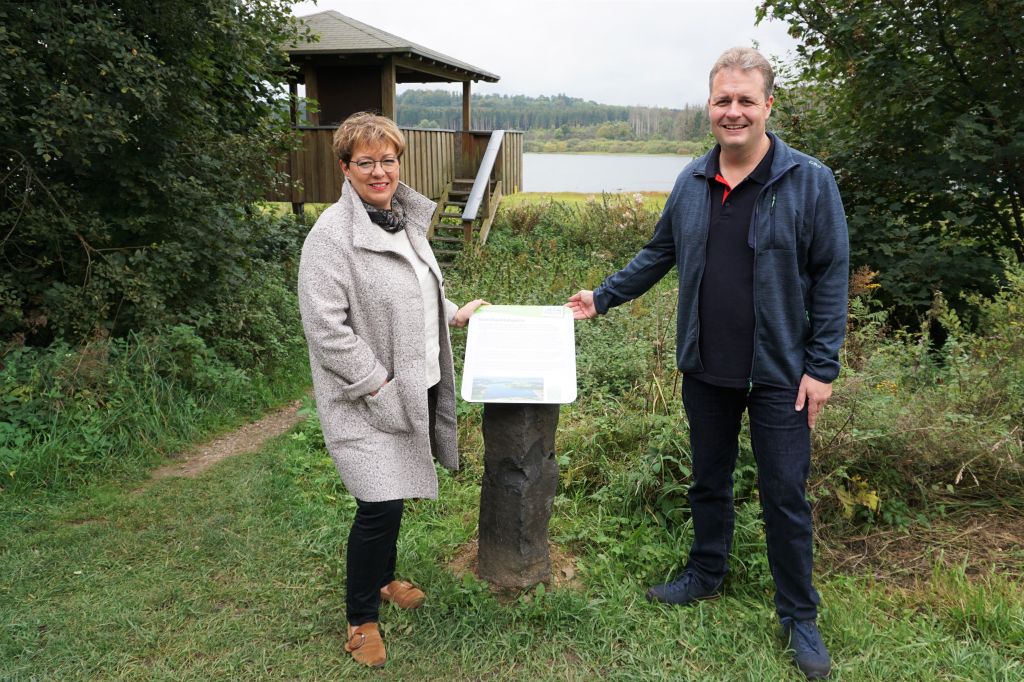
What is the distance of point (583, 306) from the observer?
11.8 feet

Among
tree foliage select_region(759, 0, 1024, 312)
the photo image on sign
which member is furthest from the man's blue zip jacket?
tree foliage select_region(759, 0, 1024, 312)

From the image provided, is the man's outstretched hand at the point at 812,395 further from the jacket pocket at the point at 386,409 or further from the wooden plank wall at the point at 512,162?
the wooden plank wall at the point at 512,162

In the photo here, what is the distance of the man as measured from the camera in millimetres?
2775

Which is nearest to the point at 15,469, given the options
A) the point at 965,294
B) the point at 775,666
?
the point at 775,666

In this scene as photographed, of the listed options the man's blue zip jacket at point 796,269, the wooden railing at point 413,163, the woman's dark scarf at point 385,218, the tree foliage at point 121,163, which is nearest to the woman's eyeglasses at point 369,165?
the woman's dark scarf at point 385,218

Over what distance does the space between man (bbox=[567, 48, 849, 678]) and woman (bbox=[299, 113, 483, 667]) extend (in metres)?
1.07

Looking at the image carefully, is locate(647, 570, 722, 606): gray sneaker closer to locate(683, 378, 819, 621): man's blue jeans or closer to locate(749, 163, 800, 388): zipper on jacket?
locate(683, 378, 819, 621): man's blue jeans

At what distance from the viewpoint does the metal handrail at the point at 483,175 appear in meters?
13.1

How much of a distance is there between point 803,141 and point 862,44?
125cm

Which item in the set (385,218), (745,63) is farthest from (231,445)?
(745,63)

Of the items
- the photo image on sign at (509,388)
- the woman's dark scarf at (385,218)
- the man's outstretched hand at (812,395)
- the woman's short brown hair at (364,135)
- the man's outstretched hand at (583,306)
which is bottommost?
the photo image on sign at (509,388)

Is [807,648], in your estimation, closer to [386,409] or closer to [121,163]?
[386,409]

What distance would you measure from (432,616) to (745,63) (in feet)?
8.27

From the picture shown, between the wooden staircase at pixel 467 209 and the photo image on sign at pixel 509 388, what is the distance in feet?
30.2
